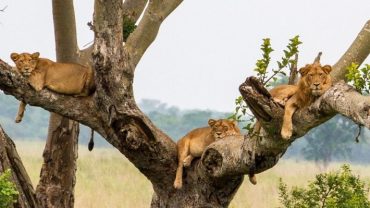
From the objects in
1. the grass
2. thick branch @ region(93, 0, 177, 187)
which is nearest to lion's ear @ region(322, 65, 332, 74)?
thick branch @ region(93, 0, 177, 187)

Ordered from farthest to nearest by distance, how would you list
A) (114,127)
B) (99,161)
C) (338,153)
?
(338,153), (99,161), (114,127)

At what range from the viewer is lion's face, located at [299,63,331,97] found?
797 centimetres

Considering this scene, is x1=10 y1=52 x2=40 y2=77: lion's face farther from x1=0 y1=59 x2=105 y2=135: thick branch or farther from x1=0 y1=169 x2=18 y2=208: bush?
x1=0 y1=169 x2=18 y2=208: bush

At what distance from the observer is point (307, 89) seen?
8.10 metres

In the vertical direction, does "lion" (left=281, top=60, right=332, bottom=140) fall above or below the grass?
above

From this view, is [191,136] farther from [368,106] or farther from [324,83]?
[368,106]

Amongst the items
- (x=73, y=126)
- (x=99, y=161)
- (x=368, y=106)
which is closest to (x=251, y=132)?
(x=368, y=106)

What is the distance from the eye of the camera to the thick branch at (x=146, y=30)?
12.6 meters

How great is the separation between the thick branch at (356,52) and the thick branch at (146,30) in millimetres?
2770

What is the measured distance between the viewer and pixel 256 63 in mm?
8836

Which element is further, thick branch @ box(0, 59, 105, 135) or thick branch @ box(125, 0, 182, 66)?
thick branch @ box(125, 0, 182, 66)

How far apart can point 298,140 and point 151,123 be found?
6132 cm

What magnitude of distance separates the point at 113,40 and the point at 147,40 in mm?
3550

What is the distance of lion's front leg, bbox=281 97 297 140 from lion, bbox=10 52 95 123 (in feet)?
8.17
